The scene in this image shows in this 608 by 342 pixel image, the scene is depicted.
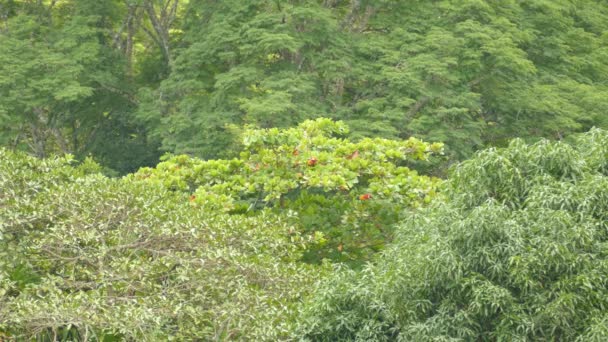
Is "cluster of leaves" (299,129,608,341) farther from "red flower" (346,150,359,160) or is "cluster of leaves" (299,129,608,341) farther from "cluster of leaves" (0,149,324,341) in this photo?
"red flower" (346,150,359,160)

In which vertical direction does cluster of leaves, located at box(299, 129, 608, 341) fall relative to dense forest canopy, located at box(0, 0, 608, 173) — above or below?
above

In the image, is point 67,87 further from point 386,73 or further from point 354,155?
point 354,155

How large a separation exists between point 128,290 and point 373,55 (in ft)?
43.7

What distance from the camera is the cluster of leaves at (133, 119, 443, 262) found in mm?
10562

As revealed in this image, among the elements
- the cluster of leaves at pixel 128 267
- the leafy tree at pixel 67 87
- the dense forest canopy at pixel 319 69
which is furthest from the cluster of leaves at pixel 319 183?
the leafy tree at pixel 67 87

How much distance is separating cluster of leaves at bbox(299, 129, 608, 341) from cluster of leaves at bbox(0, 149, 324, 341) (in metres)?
0.73

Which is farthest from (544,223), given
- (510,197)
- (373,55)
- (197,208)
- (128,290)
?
(373,55)

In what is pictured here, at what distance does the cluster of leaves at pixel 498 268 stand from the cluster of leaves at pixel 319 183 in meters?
3.14

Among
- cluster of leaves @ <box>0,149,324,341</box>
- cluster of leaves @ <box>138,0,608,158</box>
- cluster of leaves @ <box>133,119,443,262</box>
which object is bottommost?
cluster of leaves @ <box>138,0,608,158</box>

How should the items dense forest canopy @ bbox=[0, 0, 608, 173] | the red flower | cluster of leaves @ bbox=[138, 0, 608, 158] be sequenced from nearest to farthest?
the red flower → cluster of leaves @ bbox=[138, 0, 608, 158] → dense forest canopy @ bbox=[0, 0, 608, 173]

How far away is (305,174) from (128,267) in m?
3.78

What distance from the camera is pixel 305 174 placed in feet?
36.3

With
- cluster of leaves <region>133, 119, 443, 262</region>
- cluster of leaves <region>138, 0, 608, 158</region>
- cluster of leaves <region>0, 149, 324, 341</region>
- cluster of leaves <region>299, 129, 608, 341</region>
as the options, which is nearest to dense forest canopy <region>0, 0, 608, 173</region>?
cluster of leaves <region>138, 0, 608, 158</region>

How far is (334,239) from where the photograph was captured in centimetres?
1056
